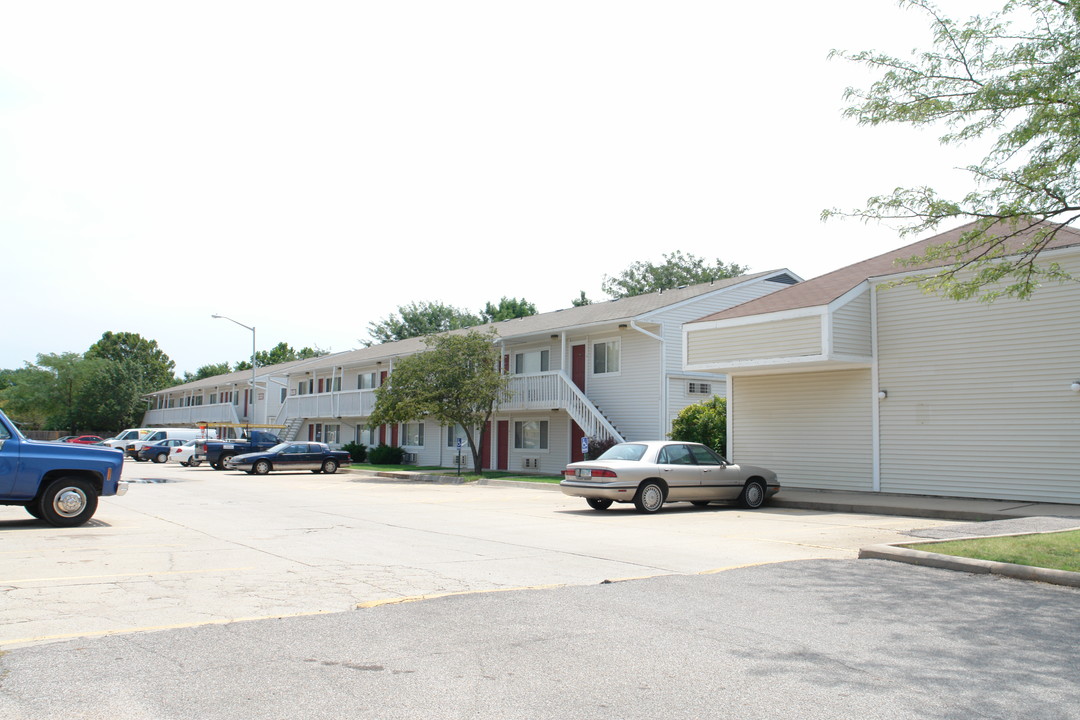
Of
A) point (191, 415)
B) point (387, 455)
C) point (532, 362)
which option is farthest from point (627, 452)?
point (191, 415)

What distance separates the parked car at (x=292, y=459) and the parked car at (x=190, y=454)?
17.6 feet

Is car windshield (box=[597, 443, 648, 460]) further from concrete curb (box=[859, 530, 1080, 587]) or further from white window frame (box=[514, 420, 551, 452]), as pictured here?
white window frame (box=[514, 420, 551, 452])

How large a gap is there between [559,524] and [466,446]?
2411 cm

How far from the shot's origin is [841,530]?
14.4m

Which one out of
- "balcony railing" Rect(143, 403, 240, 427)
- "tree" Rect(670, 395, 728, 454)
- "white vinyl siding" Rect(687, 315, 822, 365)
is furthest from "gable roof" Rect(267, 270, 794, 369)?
"balcony railing" Rect(143, 403, 240, 427)

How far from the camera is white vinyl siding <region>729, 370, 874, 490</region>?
21.1 meters

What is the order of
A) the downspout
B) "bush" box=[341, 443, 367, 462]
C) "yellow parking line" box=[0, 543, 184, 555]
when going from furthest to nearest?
1. "bush" box=[341, 443, 367, 462]
2. the downspout
3. "yellow parking line" box=[0, 543, 184, 555]

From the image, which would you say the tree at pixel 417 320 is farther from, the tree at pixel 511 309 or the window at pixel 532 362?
the window at pixel 532 362

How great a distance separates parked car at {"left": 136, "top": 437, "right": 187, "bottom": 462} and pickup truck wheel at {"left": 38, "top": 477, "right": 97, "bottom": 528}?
1362 inches

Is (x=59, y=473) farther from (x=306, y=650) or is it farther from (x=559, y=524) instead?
(x=306, y=650)

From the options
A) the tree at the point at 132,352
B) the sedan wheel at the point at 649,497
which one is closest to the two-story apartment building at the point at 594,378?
the sedan wheel at the point at 649,497

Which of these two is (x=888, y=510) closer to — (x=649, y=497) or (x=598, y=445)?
(x=649, y=497)

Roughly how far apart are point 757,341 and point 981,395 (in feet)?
16.6

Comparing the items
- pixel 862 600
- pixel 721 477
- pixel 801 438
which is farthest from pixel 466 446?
pixel 862 600
